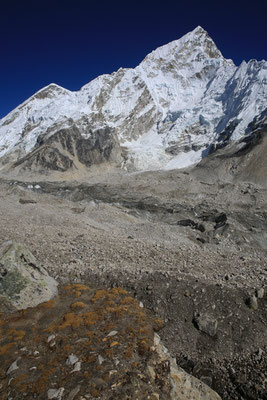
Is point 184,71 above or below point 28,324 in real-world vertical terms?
above

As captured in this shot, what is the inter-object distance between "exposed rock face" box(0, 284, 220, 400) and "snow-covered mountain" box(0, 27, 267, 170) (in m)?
72.8

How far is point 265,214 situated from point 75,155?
68.4 metres

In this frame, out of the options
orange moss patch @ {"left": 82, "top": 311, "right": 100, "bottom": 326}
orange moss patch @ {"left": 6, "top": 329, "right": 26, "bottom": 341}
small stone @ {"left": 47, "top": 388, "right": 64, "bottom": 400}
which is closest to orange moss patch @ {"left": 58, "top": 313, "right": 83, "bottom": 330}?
orange moss patch @ {"left": 82, "top": 311, "right": 100, "bottom": 326}

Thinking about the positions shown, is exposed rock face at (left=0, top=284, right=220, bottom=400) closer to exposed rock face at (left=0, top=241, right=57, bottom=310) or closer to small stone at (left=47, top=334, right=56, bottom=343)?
small stone at (left=47, top=334, right=56, bottom=343)

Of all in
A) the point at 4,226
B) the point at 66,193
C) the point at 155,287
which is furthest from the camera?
the point at 66,193

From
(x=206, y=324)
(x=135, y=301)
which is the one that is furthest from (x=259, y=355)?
(x=135, y=301)

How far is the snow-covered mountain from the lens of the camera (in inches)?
3342

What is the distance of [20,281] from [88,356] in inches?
161

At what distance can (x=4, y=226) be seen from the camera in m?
15.7

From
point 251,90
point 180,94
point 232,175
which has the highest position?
point 180,94

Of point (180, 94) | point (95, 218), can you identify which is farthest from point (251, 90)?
point (95, 218)

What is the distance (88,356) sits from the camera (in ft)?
20.3

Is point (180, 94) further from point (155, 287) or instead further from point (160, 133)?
point (155, 287)

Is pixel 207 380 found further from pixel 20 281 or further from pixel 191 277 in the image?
pixel 20 281
